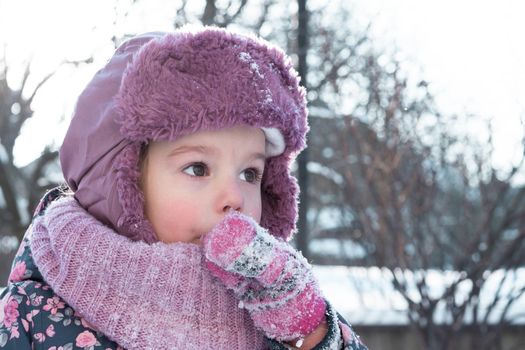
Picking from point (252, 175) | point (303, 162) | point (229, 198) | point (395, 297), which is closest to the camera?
point (229, 198)

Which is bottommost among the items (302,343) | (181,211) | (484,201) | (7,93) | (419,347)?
(419,347)

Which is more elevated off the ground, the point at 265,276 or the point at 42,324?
the point at 265,276

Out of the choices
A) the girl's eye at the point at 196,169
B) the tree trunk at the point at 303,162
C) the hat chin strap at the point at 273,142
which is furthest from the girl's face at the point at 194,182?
the tree trunk at the point at 303,162

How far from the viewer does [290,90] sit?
2.00m

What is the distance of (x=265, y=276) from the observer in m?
1.64

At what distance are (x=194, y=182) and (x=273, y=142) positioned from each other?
1.05ft

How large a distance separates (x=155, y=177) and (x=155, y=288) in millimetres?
260

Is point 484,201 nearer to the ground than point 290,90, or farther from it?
nearer to the ground

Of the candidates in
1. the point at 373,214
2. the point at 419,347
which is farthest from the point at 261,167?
the point at 419,347

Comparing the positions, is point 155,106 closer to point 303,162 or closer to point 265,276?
point 265,276

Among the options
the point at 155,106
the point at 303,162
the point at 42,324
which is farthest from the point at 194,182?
the point at 303,162

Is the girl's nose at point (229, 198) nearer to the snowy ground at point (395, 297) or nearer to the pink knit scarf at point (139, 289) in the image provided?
the pink knit scarf at point (139, 289)

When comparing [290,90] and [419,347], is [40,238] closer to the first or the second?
[290,90]

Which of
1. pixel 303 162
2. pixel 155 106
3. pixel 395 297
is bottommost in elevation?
pixel 395 297
